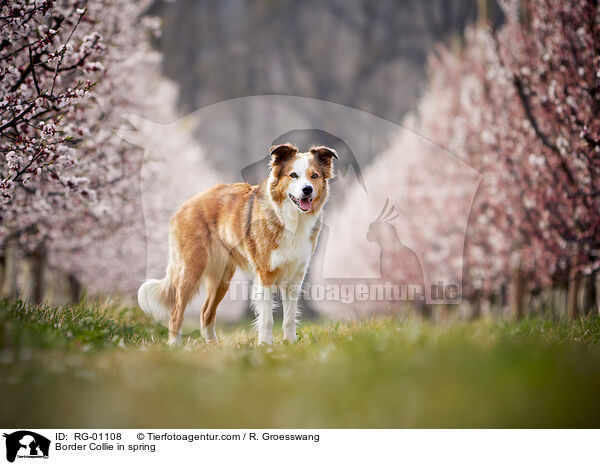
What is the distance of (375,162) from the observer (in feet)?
61.2

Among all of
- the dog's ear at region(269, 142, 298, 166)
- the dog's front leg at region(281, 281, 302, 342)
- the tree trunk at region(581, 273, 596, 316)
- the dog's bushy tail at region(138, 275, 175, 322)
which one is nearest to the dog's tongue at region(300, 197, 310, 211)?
the dog's ear at region(269, 142, 298, 166)

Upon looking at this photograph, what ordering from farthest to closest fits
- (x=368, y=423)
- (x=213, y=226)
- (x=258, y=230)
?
(x=213, y=226) < (x=258, y=230) < (x=368, y=423)

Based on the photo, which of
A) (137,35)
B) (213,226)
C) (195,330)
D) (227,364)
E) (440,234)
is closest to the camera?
(227,364)

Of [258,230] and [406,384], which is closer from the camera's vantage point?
[406,384]

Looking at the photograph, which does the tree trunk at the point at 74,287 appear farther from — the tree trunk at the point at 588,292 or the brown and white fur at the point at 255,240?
the tree trunk at the point at 588,292

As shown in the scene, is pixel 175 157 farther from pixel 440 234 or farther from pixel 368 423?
pixel 368 423

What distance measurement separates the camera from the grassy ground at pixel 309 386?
2.56 m

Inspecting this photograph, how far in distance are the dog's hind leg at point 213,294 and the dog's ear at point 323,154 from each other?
1.61 metres

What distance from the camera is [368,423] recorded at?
8.46 feet

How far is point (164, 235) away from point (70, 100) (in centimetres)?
765

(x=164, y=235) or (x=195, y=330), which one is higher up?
(x=164, y=235)

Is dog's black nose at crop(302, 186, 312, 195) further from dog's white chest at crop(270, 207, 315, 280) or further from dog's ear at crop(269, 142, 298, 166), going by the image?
dog's ear at crop(269, 142, 298, 166)

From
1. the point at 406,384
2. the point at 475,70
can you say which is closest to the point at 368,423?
the point at 406,384
